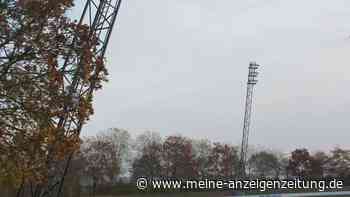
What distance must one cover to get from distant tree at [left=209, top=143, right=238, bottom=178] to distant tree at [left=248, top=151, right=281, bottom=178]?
6.41 meters

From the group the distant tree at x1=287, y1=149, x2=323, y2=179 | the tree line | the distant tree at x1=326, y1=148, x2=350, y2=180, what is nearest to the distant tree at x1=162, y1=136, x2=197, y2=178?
the tree line

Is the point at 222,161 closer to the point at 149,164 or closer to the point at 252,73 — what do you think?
the point at 149,164

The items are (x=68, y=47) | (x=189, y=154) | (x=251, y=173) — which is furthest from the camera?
(x=251, y=173)

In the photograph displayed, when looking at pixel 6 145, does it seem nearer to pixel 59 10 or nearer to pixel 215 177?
pixel 59 10

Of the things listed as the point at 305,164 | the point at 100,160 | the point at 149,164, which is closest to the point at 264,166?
the point at 305,164

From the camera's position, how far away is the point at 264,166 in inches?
4112

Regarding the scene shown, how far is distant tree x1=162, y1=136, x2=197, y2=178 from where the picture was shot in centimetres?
9369

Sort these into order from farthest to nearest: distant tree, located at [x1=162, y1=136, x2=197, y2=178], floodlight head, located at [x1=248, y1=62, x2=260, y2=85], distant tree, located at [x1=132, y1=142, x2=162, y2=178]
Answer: distant tree, located at [x1=162, y1=136, x2=197, y2=178] → distant tree, located at [x1=132, y1=142, x2=162, y2=178] → floodlight head, located at [x1=248, y1=62, x2=260, y2=85]

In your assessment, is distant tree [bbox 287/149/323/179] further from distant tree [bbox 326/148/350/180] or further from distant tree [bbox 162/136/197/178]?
distant tree [bbox 162/136/197/178]

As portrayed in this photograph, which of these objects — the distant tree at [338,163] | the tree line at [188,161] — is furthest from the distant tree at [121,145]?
the distant tree at [338,163]

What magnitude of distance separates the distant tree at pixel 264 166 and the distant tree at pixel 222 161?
641cm

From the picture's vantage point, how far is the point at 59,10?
39.3 ft

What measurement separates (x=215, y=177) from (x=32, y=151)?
284 ft

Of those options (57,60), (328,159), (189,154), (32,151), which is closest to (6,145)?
(32,151)
